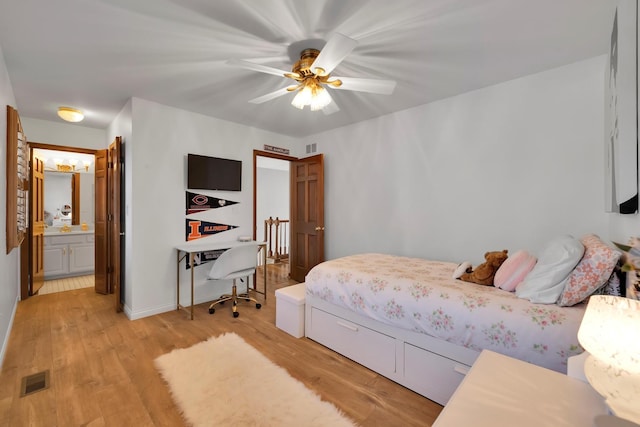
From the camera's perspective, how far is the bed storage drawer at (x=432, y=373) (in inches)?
69.8

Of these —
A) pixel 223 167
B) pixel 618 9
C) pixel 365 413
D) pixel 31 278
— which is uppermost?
pixel 618 9

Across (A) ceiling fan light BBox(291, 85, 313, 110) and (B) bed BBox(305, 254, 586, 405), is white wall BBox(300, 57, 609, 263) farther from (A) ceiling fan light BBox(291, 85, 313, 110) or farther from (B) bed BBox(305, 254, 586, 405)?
(A) ceiling fan light BBox(291, 85, 313, 110)

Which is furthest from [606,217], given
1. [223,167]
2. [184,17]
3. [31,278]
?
[31,278]

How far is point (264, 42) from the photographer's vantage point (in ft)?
6.77

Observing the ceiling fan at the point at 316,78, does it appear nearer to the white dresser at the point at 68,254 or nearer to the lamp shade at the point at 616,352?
the lamp shade at the point at 616,352

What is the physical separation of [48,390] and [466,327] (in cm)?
286

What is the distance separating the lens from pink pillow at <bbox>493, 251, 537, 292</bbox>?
6.06ft

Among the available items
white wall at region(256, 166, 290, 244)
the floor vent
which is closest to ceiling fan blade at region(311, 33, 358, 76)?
the floor vent

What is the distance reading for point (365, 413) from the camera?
175 cm

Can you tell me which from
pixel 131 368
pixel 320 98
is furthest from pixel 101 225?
pixel 320 98

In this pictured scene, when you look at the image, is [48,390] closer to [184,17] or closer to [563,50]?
[184,17]

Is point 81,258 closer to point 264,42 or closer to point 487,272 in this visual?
point 264,42

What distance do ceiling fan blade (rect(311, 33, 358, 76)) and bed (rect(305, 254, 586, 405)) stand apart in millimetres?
1606

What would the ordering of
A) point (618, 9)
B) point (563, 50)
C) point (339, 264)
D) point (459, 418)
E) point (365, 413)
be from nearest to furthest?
point (459, 418) < point (618, 9) < point (365, 413) < point (563, 50) < point (339, 264)
